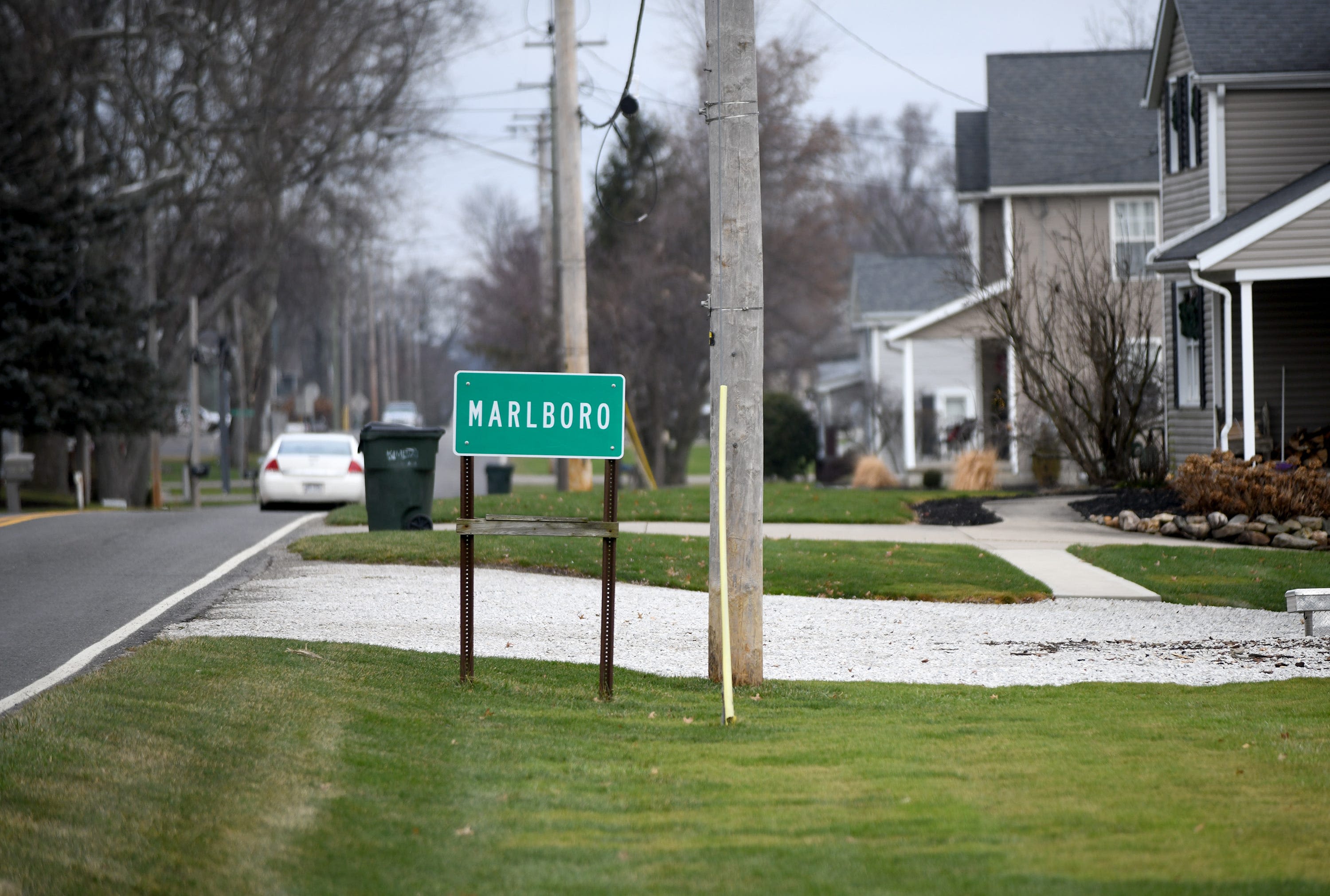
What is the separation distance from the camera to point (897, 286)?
132 feet

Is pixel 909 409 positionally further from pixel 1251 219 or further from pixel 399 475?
pixel 399 475

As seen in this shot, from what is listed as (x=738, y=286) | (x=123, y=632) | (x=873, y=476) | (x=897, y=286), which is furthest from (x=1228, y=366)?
(x=897, y=286)

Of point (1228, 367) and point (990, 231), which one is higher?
point (990, 231)

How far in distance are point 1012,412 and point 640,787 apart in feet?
79.0

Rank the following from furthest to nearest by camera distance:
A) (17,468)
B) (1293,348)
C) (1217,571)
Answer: (17,468) < (1293,348) < (1217,571)

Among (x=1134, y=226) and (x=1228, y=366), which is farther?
(x=1134, y=226)

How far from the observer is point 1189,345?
2228 cm

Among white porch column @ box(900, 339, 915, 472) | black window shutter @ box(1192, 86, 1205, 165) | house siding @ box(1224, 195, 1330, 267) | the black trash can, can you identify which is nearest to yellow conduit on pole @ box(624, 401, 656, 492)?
house siding @ box(1224, 195, 1330, 267)

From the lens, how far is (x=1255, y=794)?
5812mm

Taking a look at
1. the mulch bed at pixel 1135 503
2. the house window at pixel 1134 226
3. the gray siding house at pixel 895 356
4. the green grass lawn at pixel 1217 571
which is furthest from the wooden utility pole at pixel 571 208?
the gray siding house at pixel 895 356

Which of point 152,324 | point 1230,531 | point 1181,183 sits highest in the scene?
point 1181,183

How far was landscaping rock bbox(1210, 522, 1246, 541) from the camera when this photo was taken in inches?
625

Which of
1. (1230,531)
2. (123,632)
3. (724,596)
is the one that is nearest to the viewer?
(724,596)

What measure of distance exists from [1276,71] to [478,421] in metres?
16.5
